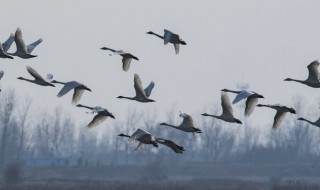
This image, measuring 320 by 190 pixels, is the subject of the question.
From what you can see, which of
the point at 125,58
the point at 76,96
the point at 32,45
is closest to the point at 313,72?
the point at 125,58

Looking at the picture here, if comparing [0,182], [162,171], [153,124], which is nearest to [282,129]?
[153,124]

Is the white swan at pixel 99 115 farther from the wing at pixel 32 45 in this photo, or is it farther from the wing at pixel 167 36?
the wing at pixel 32 45

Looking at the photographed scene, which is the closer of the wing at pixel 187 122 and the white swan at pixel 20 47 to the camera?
the white swan at pixel 20 47

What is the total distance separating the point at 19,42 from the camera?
31.8 m

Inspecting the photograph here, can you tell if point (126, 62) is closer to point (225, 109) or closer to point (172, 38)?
point (172, 38)

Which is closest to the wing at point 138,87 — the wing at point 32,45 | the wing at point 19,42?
the wing at point 19,42

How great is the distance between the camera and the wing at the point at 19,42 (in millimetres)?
31648

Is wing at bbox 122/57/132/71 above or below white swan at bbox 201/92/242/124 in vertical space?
above

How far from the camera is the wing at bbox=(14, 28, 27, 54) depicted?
31.6 m

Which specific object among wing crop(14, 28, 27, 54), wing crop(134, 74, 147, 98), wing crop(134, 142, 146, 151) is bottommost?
wing crop(134, 142, 146, 151)

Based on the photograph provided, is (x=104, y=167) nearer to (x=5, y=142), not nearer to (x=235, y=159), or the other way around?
(x=5, y=142)

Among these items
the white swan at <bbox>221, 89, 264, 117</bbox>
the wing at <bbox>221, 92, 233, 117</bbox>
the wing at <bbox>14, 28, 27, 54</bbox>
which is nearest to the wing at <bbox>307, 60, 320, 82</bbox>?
the white swan at <bbox>221, 89, 264, 117</bbox>

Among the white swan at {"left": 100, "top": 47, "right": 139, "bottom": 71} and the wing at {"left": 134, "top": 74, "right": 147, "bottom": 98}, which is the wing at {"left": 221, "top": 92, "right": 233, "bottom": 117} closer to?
the wing at {"left": 134, "top": 74, "right": 147, "bottom": 98}

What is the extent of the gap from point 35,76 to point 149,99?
3.45 m
